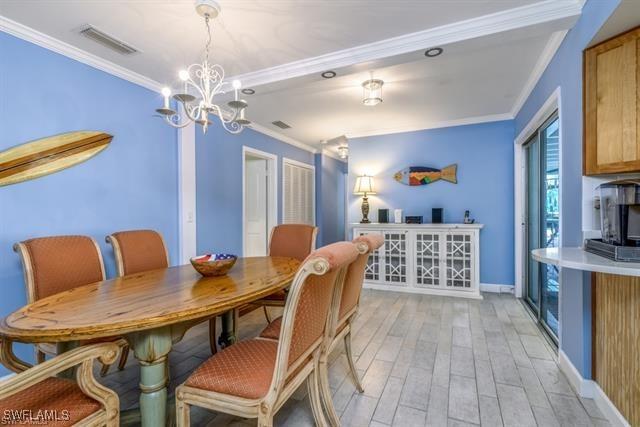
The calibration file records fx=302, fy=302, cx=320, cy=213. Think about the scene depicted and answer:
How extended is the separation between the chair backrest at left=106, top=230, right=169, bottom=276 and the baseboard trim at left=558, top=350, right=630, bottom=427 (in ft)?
9.66

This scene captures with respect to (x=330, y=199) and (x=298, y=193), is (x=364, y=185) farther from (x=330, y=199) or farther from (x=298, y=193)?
(x=330, y=199)

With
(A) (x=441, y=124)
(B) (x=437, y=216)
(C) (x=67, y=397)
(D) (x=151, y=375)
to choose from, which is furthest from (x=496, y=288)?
(C) (x=67, y=397)

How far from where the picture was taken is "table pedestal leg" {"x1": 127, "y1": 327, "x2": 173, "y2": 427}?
121cm

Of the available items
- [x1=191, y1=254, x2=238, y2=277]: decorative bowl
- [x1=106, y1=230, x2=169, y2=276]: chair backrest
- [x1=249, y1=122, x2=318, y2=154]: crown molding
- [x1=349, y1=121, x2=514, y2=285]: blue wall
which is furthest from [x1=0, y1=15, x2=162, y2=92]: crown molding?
[x1=349, y1=121, x2=514, y2=285]: blue wall

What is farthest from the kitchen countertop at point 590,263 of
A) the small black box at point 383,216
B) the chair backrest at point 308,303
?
the small black box at point 383,216

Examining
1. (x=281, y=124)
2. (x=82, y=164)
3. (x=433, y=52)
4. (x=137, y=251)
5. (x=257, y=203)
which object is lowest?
(x=137, y=251)

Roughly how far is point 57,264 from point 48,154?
92cm

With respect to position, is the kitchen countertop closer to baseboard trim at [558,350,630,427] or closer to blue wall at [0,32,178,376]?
baseboard trim at [558,350,630,427]

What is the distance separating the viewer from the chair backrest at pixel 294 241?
281 cm

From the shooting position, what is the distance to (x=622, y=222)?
56.2 inches

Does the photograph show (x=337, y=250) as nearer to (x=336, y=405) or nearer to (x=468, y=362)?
(x=336, y=405)

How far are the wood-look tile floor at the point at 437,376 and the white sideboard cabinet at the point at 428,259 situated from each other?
757mm

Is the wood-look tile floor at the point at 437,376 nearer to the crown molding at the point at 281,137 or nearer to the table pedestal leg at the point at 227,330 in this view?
the table pedestal leg at the point at 227,330

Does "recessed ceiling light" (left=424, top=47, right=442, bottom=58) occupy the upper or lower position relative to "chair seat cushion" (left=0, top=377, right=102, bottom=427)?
upper
